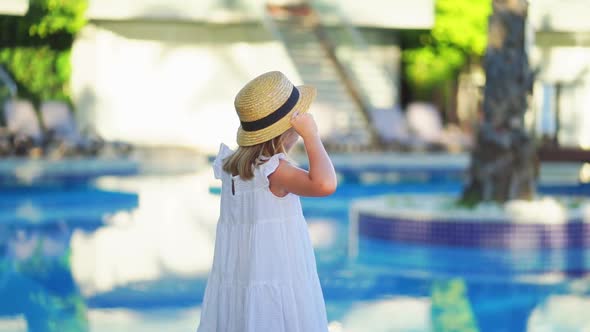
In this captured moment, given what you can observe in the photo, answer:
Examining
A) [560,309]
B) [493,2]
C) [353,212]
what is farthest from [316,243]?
[560,309]

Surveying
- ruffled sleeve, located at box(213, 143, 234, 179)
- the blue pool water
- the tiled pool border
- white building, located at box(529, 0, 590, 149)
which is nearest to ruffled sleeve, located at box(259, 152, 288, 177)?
ruffled sleeve, located at box(213, 143, 234, 179)

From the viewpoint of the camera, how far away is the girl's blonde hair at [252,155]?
4.10 m

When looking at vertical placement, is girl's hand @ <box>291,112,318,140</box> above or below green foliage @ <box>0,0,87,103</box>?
below

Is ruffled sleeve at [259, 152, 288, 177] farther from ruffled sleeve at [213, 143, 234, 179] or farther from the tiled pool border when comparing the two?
the tiled pool border

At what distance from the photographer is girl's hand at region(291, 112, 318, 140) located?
13.1ft

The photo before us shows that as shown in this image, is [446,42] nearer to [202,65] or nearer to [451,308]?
[202,65]

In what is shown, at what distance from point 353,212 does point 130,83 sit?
12825mm

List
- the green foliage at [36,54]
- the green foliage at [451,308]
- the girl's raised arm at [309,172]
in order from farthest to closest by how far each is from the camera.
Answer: the green foliage at [36,54] → the green foliage at [451,308] → the girl's raised arm at [309,172]

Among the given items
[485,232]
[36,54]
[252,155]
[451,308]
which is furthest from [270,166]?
[36,54]

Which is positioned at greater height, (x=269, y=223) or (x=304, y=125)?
(x=304, y=125)

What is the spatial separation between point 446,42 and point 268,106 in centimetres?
2230

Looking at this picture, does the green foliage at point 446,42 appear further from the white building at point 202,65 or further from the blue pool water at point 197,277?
the blue pool water at point 197,277

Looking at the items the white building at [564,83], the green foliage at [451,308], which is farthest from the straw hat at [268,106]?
the white building at [564,83]

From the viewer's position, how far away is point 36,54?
23578mm
